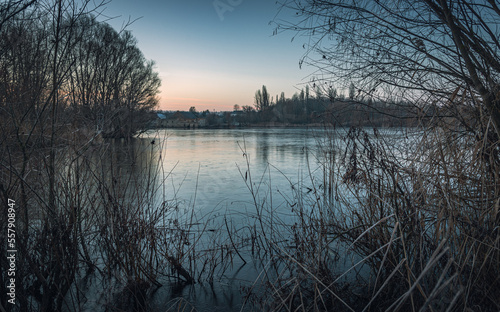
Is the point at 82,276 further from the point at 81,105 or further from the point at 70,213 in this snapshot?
the point at 81,105

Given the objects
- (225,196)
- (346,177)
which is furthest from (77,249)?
(225,196)

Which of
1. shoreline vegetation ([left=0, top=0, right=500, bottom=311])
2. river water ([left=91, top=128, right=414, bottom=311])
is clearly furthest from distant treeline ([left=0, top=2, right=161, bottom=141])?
river water ([left=91, top=128, right=414, bottom=311])

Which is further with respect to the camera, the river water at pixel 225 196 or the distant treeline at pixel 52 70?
the river water at pixel 225 196

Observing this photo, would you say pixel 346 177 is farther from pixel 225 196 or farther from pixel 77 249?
pixel 225 196

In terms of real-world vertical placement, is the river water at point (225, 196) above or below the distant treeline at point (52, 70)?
below

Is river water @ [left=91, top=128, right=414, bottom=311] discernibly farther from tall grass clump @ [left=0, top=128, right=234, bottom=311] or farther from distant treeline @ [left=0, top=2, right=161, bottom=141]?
distant treeline @ [left=0, top=2, right=161, bottom=141]

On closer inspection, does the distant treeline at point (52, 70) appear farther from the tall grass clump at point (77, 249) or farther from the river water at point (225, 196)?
the river water at point (225, 196)

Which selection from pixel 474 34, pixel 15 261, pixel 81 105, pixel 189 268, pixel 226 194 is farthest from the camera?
pixel 226 194

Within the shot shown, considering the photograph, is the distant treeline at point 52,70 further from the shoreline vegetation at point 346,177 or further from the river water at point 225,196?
the river water at point 225,196

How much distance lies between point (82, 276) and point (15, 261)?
1.08m

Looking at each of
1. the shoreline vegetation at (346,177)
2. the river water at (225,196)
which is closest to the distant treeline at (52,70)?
the shoreline vegetation at (346,177)

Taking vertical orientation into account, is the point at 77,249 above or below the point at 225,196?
above

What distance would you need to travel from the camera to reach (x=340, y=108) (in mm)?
3439

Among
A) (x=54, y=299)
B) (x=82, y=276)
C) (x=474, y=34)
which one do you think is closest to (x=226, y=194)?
(x=82, y=276)
